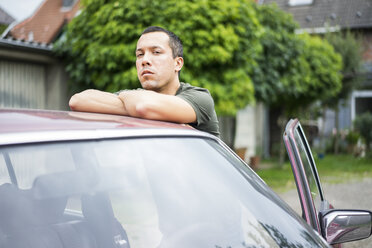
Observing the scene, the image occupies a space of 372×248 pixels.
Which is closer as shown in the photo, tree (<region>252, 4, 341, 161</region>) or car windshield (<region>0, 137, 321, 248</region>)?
car windshield (<region>0, 137, 321, 248</region>)

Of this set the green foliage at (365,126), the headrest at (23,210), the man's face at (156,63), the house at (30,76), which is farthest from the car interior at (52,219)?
the green foliage at (365,126)

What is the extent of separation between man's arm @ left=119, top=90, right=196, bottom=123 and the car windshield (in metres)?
0.33

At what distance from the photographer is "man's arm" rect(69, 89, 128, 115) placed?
2.32 metres

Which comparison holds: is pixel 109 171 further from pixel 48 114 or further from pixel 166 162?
pixel 48 114

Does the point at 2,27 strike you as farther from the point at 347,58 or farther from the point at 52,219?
the point at 347,58

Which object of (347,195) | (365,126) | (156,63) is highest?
(156,63)

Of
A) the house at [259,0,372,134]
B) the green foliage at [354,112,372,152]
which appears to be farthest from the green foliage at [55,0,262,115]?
the house at [259,0,372,134]

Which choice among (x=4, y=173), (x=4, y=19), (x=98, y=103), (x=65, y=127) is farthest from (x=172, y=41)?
(x=4, y=19)

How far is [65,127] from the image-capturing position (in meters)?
1.58

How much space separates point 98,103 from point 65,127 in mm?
775

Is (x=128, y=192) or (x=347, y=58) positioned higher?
(x=347, y=58)

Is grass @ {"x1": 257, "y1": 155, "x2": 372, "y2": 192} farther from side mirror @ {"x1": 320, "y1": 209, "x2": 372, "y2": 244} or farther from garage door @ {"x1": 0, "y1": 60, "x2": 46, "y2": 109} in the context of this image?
side mirror @ {"x1": 320, "y1": 209, "x2": 372, "y2": 244}

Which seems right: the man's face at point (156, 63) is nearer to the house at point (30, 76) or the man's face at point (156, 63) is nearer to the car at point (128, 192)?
the car at point (128, 192)

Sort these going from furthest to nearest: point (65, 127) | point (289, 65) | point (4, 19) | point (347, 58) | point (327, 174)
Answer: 1. point (347, 58)
2. point (4, 19)
3. point (327, 174)
4. point (289, 65)
5. point (65, 127)
